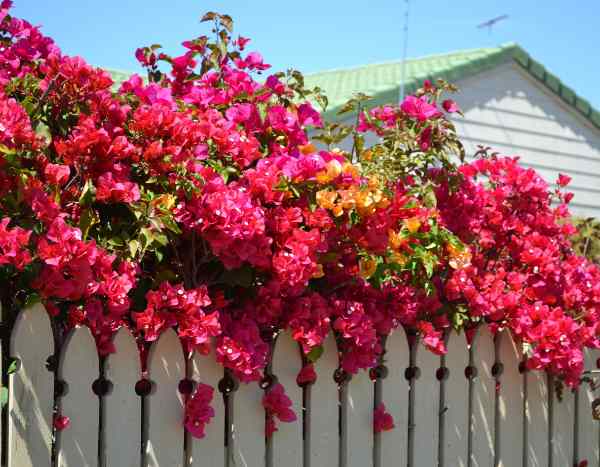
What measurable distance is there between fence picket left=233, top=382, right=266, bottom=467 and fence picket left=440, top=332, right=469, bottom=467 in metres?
1.04

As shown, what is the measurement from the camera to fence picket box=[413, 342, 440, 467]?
3469 mm

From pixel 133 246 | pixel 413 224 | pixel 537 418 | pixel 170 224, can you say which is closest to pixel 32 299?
pixel 133 246

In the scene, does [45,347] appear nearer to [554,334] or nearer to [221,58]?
[221,58]

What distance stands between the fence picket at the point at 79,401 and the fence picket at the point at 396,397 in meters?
1.25

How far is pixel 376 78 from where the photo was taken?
10414mm

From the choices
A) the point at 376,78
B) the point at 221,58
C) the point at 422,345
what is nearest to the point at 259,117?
the point at 221,58

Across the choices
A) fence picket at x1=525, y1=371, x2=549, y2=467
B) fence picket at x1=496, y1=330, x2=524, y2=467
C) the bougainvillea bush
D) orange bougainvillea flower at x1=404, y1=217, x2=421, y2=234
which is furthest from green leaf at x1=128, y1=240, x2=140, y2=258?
fence picket at x1=525, y1=371, x2=549, y2=467

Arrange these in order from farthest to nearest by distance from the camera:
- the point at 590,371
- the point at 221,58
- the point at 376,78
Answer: the point at 376,78 → the point at 590,371 → the point at 221,58

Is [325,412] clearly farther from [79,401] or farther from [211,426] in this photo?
[79,401]

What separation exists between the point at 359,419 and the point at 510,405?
1048 millimetres

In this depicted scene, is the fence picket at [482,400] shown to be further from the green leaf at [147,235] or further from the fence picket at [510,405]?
the green leaf at [147,235]

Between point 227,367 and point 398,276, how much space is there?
2.98 ft

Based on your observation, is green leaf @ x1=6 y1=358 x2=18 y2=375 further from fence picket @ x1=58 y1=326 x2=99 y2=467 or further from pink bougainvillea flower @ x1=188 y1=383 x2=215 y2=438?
pink bougainvillea flower @ x1=188 y1=383 x2=215 y2=438

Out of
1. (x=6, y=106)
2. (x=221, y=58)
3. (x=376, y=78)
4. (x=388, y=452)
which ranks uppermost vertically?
(x=376, y=78)
